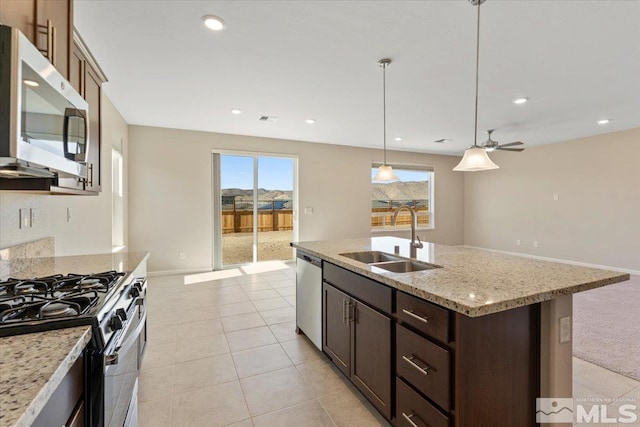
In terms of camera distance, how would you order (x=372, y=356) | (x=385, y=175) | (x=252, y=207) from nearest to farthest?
(x=372, y=356) → (x=385, y=175) → (x=252, y=207)

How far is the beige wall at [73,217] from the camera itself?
178cm

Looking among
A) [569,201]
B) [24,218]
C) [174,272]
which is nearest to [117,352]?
[24,218]

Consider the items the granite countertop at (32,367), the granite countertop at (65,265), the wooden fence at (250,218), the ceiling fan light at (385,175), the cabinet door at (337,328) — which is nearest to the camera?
the granite countertop at (32,367)

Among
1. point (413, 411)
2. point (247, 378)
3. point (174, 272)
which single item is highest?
point (413, 411)

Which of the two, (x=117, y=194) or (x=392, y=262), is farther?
(x=117, y=194)

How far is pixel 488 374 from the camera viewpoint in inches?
50.4

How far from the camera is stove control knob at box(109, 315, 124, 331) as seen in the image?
1149mm

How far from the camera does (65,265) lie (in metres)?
1.95

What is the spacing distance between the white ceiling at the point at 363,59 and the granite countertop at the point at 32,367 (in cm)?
207

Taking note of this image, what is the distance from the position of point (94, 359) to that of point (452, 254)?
2172mm

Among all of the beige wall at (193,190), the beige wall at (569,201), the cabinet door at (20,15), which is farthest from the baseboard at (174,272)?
the beige wall at (569,201)

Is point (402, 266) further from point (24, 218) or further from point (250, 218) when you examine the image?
point (250, 218)

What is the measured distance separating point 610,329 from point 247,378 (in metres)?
3.45

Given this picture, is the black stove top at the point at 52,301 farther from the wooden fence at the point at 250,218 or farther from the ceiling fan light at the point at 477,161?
the wooden fence at the point at 250,218
